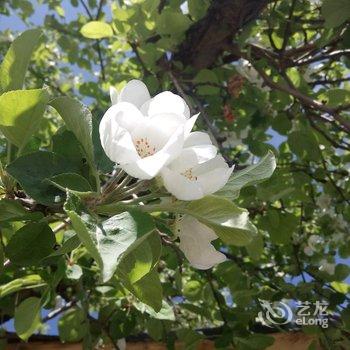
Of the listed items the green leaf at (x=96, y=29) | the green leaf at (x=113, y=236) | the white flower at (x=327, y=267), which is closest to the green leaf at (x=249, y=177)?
the green leaf at (x=113, y=236)

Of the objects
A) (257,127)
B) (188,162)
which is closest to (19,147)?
(188,162)

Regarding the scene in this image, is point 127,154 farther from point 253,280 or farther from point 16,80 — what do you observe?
point 253,280

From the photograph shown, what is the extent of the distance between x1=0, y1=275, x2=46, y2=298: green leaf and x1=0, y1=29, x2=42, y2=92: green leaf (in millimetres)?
614

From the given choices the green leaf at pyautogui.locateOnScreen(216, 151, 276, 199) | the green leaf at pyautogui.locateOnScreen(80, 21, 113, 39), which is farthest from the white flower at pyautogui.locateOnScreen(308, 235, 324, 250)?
the green leaf at pyautogui.locateOnScreen(216, 151, 276, 199)

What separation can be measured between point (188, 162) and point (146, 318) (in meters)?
0.90

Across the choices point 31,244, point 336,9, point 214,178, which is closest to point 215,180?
point 214,178

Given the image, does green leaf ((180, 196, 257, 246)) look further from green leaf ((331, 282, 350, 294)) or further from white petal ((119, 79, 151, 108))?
green leaf ((331, 282, 350, 294))

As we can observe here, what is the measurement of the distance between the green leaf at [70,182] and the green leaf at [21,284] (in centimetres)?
64

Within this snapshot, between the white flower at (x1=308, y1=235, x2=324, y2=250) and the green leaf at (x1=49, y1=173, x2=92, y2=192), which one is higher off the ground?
the green leaf at (x1=49, y1=173, x2=92, y2=192)

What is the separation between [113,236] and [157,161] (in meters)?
0.07

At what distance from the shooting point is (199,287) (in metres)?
1.61

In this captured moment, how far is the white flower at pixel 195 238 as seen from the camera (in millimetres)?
509

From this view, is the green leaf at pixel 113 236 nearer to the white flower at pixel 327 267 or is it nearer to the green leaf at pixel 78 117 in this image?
the green leaf at pixel 78 117

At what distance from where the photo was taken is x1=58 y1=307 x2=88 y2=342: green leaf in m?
1.35
